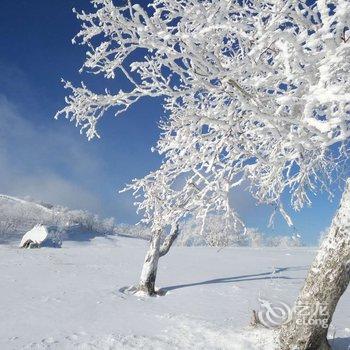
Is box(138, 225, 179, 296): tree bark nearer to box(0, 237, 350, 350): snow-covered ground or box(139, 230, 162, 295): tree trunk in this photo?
box(139, 230, 162, 295): tree trunk

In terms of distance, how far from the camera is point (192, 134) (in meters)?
6.92

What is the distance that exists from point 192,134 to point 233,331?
3.70 metres

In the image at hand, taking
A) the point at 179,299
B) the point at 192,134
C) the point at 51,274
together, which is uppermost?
the point at 192,134

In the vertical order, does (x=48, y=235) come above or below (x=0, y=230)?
above

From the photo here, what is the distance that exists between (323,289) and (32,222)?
41.4m

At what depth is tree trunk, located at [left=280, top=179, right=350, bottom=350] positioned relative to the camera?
5.40 meters

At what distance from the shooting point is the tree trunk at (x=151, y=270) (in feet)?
42.4

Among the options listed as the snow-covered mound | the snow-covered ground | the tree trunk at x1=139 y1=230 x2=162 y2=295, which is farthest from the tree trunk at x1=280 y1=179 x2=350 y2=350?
the snow-covered mound

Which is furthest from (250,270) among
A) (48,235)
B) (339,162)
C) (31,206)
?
(31,206)

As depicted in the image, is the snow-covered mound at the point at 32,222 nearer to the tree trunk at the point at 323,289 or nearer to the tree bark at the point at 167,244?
the tree bark at the point at 167,244

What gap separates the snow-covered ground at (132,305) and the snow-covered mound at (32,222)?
14555 millimetres

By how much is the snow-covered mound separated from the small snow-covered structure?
175cm

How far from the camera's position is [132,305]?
35.8 ft

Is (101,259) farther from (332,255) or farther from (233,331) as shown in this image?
(332,255)
